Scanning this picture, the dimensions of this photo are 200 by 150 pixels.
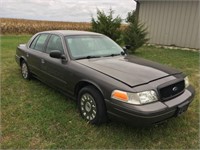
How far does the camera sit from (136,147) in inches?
114

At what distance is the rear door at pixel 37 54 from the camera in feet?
15.5

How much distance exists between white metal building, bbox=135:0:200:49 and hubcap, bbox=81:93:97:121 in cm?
919

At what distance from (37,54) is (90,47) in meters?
1.48

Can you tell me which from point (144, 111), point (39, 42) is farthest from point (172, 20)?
point (144, 111)

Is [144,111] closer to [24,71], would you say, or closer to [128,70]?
[128,70]

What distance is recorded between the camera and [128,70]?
3271mm

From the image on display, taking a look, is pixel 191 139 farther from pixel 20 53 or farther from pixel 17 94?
pixel 20 53

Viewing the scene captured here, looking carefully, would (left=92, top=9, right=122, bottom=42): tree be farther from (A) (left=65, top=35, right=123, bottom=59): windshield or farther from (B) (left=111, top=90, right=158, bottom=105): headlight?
(B) (left=111, top=90, right=158, bottom=105): headlight

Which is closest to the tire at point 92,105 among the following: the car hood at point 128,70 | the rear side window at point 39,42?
the car hood at point 128,70

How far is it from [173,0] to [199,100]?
853 centimetres

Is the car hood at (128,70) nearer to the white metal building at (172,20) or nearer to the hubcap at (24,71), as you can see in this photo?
the hubcap at (24,71)

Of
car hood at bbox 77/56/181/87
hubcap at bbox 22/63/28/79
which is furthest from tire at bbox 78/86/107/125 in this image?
hubcap at bbox 22/63/28/79

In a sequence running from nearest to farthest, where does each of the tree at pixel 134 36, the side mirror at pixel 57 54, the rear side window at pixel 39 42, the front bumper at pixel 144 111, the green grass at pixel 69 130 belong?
the front bumper at pixel 144 111, the green grass at pixel 69 130, the side mirror at pixel 57 54, the rear side window at pixel 39 42, the tree at pixel 134 36

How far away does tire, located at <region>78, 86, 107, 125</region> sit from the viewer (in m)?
3.12
